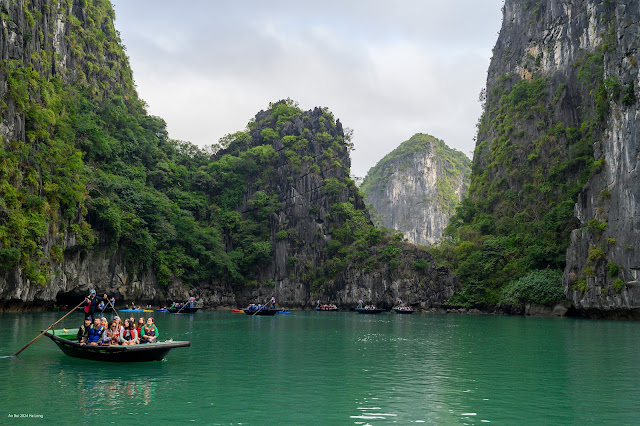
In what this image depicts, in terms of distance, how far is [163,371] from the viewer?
1435 centimetres

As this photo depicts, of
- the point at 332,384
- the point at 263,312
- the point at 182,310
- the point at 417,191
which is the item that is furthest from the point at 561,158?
the point at 417,191

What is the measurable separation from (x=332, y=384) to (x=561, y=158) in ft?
172

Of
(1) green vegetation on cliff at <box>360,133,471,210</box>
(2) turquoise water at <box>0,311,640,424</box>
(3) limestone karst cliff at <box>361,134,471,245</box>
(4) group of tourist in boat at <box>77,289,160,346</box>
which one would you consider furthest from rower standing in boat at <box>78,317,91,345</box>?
(1) green vegetation on cliff at <box>360,133,471,210</box>

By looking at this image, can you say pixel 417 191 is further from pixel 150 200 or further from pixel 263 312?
pixel 263 312

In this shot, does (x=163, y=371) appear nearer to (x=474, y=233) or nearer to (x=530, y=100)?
(x=474, y=233)

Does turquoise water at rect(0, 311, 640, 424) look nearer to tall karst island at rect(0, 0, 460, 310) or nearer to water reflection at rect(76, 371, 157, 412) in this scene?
water reflection at rect(76, 371, 157, 412)

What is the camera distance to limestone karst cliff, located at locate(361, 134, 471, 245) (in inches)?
5704

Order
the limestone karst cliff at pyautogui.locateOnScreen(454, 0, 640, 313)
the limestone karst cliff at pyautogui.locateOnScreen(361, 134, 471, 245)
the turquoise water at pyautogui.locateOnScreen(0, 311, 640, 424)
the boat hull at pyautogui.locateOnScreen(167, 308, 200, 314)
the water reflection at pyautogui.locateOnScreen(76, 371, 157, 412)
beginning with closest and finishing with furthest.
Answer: the turquoise water at pyautogui.locateOnScreen(0, 311, 640, 424) → the water reflection at pyautogui.locateOnScreen(76, 371, 157, 412) → the limestone karst cliff at pyautogui.locateOnScreen(454, 0, 640, 313) → the boat hull at pyautogui.locateOnScreen(167, 308, 200, 314) → the limestone karst cliff at pyautogui.locateOnScreen(361, 134, 471, 245)

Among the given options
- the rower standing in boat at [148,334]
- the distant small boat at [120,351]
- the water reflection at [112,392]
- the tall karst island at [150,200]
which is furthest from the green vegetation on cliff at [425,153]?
the water reflection at [112,392]

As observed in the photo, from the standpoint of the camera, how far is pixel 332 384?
12984 mm

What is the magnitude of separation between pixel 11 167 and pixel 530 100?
2183 inches

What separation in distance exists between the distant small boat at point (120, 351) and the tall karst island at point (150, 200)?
1731 centimetres

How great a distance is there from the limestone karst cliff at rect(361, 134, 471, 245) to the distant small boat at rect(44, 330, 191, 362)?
129100 millimetres

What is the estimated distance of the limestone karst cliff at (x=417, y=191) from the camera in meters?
145
